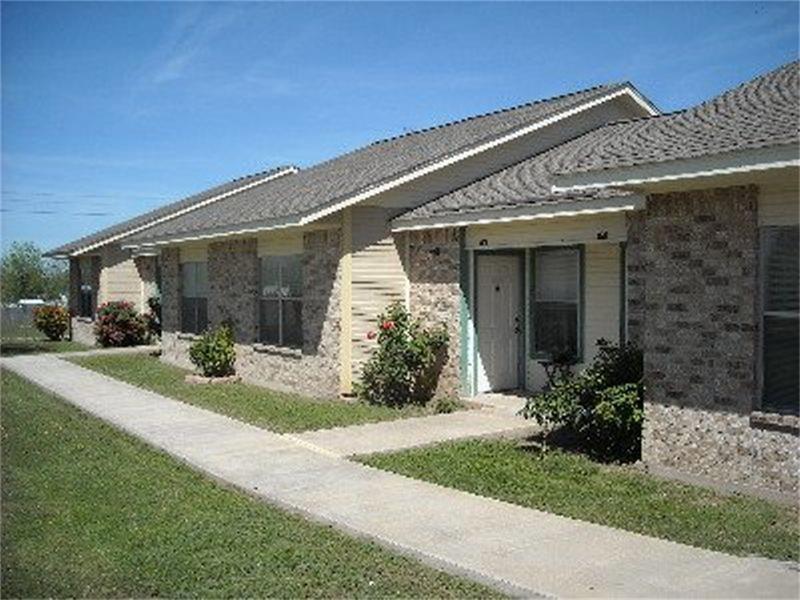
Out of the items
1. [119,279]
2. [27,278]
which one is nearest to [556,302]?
[119,279]

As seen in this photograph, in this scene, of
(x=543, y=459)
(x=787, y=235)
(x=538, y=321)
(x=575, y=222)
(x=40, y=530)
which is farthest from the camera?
(x=538, y=321)

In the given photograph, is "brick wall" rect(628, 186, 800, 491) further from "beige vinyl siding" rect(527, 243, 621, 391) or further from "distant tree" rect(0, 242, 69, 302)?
"distant tree" rect(0, 242, 69, 302)

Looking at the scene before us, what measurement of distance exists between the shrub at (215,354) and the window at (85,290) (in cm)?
1562

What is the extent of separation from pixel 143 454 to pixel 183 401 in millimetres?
4527

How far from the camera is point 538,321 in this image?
12.9 m

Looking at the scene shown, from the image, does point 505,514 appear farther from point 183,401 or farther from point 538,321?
point 183,401

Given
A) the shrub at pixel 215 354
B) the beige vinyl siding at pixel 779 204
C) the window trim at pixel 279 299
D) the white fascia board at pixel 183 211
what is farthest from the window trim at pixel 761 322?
the white fascia board at pixel 183 211

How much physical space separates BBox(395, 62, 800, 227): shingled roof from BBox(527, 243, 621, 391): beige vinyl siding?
1.16m

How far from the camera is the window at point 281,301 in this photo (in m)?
15.4

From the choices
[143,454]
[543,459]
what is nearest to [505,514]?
[543,459]

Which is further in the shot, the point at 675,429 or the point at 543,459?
the point at 543,459

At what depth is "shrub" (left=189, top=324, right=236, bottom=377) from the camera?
56.0ft

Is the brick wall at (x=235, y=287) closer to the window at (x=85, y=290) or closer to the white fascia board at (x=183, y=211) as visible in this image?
the white fascia board at (x=183, y=211)

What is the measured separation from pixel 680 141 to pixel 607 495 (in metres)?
3.58
